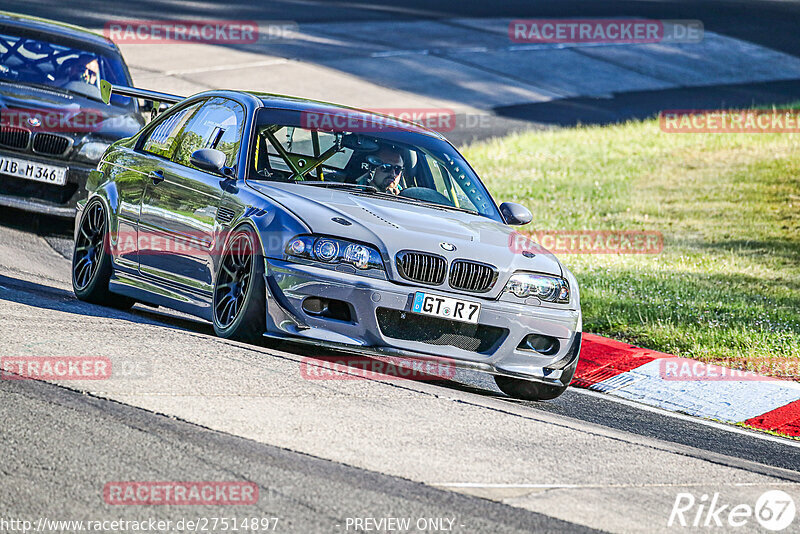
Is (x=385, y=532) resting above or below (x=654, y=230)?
above

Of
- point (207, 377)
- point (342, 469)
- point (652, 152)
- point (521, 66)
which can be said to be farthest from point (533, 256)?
point (521, 66)

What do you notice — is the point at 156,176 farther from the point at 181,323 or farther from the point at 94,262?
the point at 181,323

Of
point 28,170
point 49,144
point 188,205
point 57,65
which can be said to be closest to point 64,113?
point 49,144

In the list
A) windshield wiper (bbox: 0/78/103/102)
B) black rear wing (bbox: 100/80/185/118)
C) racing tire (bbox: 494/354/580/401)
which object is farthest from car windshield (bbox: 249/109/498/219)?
windshield wiper (bbox: 0/78/103/102)

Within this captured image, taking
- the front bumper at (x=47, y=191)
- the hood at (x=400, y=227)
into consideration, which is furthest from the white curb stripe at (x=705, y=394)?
the front bumper at (x=47, y=191)

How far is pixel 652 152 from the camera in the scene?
2170 cm

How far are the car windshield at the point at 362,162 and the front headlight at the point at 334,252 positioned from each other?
3.09 feet

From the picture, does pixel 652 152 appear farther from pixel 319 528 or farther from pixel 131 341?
pixel 319 528

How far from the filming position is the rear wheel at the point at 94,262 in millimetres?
8820

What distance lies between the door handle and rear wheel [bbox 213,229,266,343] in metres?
1.18

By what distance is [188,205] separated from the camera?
26.6 feet

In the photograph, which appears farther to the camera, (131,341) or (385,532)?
(131,341)

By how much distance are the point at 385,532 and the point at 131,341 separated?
9.60 ft

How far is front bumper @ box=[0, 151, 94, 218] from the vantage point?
11664mm
